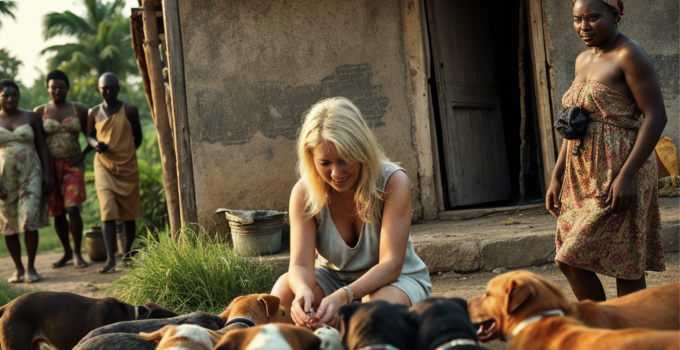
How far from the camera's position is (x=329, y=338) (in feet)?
8.92

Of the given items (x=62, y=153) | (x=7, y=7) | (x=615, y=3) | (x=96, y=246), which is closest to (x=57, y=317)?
(x=615, y=3)

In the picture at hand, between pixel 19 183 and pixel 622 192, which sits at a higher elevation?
pixel 19 183

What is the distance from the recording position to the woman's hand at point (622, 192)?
302cm

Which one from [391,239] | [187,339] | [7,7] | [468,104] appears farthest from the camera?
[7,7]

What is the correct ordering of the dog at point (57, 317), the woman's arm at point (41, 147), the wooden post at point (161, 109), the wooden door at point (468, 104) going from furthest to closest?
the wooden door at point (468, 104) < the woman's arm at point (41, 147) < the wooden post at point (161, 109) < the dog at point (57, 317)

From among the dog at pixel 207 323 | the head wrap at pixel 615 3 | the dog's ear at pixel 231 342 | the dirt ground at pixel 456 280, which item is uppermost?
the head wrap at pixel 615 3

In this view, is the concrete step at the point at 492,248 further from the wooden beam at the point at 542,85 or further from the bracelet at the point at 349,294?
the bracelet at the point at 349,294

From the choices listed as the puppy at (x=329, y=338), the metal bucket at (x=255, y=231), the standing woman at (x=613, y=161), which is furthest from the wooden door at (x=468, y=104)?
the puppy at (x=329, y=338)

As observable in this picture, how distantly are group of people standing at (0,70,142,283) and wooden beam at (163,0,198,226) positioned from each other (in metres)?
1.55

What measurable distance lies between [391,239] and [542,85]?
13.9ft

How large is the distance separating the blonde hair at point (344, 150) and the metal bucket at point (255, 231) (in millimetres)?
2614

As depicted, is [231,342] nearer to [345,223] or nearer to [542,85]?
[345,223]

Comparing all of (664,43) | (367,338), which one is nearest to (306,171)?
(367,338)

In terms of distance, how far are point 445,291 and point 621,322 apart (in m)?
2.82
